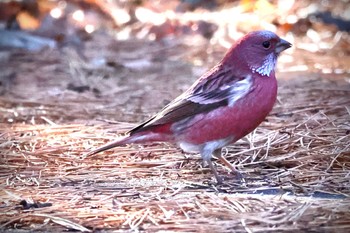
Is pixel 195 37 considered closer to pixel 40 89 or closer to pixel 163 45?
pixel 163 45

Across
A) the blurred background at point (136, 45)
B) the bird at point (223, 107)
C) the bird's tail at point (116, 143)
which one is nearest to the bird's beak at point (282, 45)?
the bird at point (223, 107)

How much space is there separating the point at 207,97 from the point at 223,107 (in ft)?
0.46

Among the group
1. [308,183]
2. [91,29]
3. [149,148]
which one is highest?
[308,183]

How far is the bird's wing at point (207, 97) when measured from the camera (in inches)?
173

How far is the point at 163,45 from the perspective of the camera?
8.55 m

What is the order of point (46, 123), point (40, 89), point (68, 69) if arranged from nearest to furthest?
point (46, 123), point (40, 89), point (68, 69)

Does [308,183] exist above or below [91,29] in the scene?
above

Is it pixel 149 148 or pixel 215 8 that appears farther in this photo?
pixel 215 8

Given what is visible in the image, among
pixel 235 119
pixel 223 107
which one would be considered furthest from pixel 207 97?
pixel 235 119

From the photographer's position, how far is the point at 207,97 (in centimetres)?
448

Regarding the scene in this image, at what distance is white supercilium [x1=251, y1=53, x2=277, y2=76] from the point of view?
14.9 ft

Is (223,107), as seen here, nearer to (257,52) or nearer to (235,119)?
(235,119)

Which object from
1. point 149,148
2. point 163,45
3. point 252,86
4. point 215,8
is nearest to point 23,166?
point 149,148

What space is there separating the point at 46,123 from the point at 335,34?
14.5 ft
